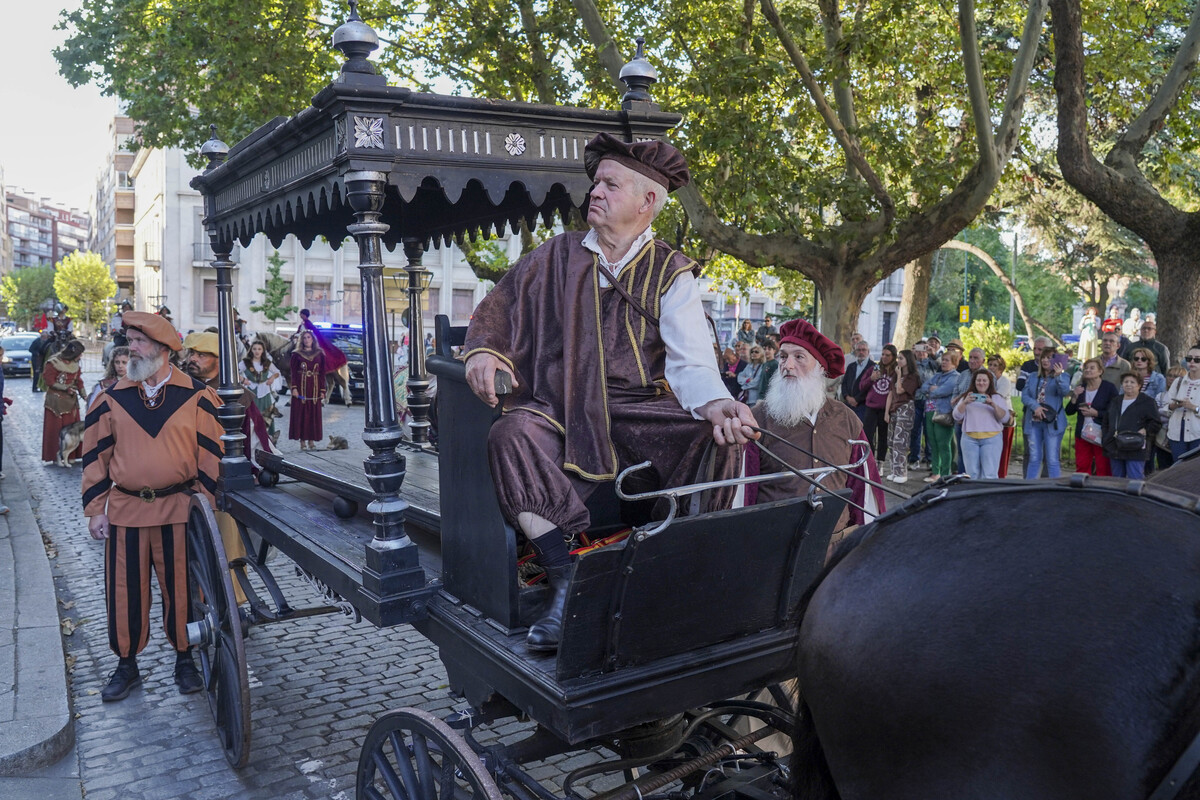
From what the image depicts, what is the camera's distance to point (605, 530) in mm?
3320

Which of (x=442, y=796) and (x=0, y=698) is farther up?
(x=442, y=796)

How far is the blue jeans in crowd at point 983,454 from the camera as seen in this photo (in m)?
10.4

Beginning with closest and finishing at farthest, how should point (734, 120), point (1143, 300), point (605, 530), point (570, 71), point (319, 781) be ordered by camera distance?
point (605, 530), point (319, 781), point (734, 120), point (570, 71), point (1143, 300)

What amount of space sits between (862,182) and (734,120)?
1821 mm

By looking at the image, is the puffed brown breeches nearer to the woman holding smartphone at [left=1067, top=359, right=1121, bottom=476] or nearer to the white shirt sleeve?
the white shirt sleeve

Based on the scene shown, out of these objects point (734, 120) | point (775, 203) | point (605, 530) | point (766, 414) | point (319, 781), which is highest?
point (734, 120)

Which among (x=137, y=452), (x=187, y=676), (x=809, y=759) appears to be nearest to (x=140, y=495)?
(x=137, y=452)

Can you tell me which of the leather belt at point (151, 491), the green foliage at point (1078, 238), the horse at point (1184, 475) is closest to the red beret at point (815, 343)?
the horse at point (1184, 475)

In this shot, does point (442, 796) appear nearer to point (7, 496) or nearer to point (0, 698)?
point (0, 698)

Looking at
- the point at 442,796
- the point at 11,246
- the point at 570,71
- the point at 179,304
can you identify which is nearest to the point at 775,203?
the point at 570,71

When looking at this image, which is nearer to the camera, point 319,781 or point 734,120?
point 319,781

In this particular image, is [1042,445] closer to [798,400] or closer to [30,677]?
[798,400]

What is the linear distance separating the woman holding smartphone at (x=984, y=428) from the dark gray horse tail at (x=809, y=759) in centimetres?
907

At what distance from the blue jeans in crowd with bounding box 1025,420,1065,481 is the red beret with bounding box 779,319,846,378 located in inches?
286
